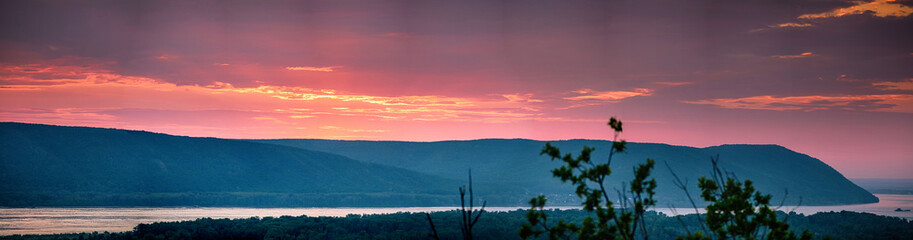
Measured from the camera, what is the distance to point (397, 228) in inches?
3634

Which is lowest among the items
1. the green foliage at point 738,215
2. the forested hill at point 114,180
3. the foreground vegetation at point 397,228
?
the green foliage at point 738,215

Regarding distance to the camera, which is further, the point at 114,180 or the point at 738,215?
the point at 114,180

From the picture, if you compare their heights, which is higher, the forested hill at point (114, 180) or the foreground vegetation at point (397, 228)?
the forested hill at point (114, 180)

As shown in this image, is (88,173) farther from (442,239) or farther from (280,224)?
(442,239)

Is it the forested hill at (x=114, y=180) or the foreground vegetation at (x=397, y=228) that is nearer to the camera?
the foreground vegetation at (x=397, y=228)

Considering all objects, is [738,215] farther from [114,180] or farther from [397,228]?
[114,180]

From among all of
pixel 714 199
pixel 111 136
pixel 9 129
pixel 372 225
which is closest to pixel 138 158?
pixel 111 136

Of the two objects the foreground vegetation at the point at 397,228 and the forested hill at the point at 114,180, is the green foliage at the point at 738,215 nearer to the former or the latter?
the foreground vegetation at the point at 397,228

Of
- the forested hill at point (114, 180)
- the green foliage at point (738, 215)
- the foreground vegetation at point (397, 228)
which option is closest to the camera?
the green foliage at point (738, 215)

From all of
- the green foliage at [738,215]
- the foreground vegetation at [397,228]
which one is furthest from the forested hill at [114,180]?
the green foliage at [738,215]

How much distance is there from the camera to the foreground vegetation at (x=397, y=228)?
269 ft

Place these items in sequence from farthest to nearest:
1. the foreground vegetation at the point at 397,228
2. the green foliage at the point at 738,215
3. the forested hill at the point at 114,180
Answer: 1. the forested hill at the point at 114,180
2. the foreground vegetation at the point at 397,228
3. the green foliage at the point at 738,215

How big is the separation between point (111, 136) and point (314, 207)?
59.4 m

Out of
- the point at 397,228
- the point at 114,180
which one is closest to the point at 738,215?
the point at 397,228
